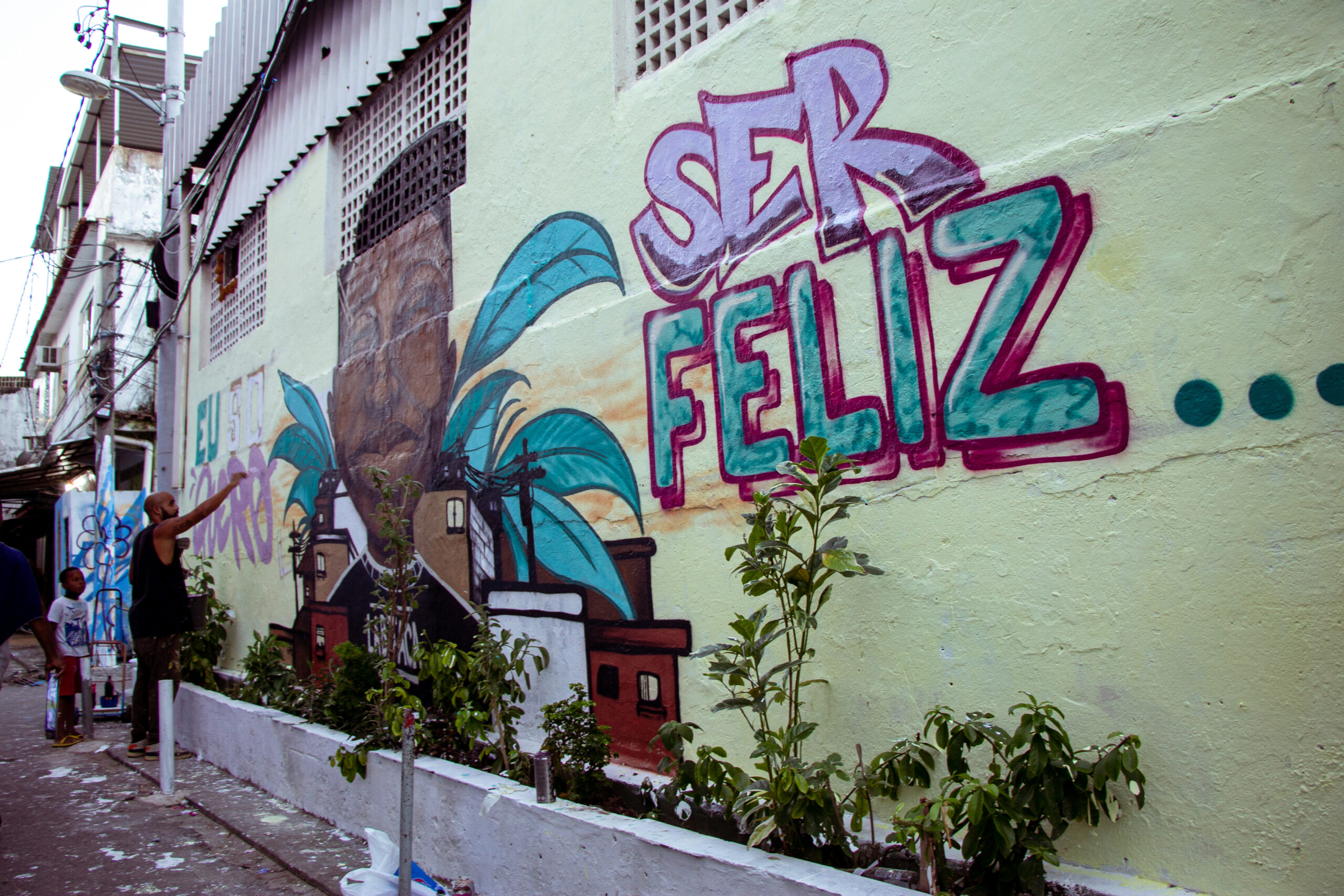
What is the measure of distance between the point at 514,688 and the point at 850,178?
100 inches

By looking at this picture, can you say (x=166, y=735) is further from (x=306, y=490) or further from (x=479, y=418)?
(x=479, y=418)

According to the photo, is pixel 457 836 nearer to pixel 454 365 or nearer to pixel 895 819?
pixel 895 819

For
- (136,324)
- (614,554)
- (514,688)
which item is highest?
(136,324)

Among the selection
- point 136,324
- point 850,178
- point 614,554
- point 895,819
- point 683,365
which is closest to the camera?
point 895,819

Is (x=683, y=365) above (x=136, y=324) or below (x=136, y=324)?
below

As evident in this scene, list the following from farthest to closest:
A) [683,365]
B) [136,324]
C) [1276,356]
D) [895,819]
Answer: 1. [136,324]
2. [683,365]
3. [895,819]
4. [1276,356]

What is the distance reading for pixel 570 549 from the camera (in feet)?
13.5

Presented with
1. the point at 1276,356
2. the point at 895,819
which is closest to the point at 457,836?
the point at 895,819

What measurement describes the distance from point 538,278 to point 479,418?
0.85 m

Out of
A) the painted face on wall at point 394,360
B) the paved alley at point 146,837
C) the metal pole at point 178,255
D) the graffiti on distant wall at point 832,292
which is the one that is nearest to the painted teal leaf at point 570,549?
A: the graffiti on distant wall at point 832,292

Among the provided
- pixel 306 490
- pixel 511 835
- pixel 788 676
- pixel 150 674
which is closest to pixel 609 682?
pixel 511 835

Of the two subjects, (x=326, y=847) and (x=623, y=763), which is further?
(x=326, y=847)

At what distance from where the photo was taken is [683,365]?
140 inches

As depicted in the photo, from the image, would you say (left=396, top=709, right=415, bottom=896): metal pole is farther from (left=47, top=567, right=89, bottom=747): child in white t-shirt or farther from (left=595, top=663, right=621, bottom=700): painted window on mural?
(left=47, top=567, right=89, bottom=747): child in white t-shirt
